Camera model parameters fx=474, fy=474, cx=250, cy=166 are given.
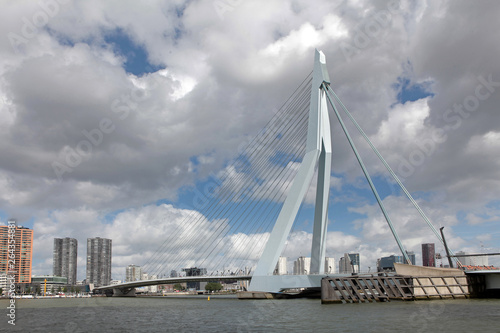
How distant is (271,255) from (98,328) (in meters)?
20.7

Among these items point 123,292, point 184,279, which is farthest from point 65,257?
point 184,279

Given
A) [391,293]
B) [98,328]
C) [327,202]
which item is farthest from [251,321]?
[327,202]

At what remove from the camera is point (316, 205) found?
4422 centimetres

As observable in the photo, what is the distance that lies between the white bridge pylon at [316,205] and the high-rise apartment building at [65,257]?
148 metres

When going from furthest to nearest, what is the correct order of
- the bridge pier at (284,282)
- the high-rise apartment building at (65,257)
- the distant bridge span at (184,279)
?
the high-rise apartment building at (65,257), the distant bridge span at (184,279), the bridge pier at (284,282)

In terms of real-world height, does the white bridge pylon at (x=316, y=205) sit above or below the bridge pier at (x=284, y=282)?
above

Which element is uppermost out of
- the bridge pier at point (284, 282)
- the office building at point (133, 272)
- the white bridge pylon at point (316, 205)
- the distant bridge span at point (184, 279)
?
the white bridge pylon at point (316, 205)

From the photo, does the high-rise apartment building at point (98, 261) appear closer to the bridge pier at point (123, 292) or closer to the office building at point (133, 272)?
the office building at point (133, 272)

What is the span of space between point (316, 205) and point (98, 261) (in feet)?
478

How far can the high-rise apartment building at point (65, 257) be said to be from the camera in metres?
176

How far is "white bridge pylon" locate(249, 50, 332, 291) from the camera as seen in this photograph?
1655 inches

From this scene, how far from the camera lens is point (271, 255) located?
138 ft

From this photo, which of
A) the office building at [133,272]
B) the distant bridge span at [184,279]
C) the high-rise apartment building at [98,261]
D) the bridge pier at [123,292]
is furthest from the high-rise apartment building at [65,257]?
the distant bridge span at [184,279]

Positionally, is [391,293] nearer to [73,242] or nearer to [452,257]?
[452,257]
